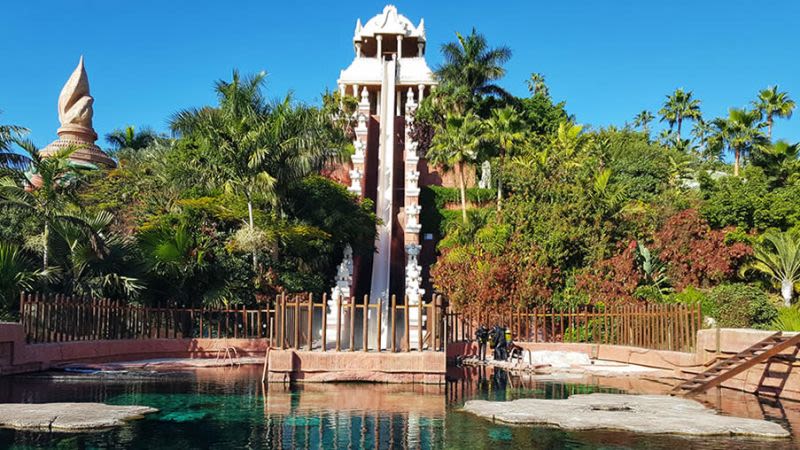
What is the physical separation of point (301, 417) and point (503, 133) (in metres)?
26.1

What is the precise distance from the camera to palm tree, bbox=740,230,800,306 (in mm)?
25219

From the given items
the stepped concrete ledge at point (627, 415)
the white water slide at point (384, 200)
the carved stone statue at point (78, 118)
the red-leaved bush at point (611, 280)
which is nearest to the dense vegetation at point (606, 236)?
the red-leaved bush at point (611, 280)

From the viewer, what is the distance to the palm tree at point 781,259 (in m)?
25.2

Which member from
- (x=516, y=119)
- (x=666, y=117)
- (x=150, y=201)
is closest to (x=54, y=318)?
(x=150, y=201)

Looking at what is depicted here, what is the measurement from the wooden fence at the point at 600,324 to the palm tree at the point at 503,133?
435 inches

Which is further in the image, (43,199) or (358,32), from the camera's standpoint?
(358,32)

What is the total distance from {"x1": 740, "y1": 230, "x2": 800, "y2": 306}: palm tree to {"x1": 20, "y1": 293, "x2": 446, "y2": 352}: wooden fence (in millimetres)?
13432

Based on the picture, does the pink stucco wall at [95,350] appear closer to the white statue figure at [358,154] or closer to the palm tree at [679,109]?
the white statue figure at [358,154]

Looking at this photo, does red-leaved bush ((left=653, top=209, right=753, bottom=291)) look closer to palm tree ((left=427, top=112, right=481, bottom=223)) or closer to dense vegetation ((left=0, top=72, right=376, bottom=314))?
palm tree ((left=427, top=112, right=481, bottom=223))

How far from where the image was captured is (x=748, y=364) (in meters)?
13.6

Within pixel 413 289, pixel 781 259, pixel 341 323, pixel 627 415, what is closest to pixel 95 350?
pixel 341 323

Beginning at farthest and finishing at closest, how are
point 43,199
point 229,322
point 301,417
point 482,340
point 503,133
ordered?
point 503,133 → point 229,322 → point 482,340 → point 43,199 → point 301,417

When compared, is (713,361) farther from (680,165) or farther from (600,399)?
(680,165)

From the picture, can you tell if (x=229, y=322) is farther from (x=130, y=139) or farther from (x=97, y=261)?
(x=130, y=139)
